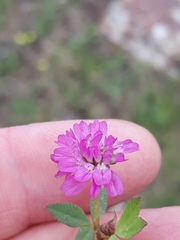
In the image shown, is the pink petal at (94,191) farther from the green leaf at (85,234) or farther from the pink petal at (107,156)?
the green leaf at (85,234)

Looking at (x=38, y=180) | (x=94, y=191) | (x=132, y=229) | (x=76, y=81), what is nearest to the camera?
(x=94, y=191)

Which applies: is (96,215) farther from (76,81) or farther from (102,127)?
(76,81)

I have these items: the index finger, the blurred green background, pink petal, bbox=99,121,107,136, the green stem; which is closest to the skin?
the index finger

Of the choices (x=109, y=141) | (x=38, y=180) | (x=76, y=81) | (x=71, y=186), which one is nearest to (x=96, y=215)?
(x=71, y=186)

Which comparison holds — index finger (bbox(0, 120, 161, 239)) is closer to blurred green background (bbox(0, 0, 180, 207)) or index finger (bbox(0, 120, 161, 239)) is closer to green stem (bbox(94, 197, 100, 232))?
green stem (bbox(94, 197, 100, 232))

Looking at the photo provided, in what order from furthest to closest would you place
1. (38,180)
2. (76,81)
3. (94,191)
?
1. (76,81)
2. (38,180)
3. (94,191)

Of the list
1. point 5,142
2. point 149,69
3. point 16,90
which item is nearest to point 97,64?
point 149,69

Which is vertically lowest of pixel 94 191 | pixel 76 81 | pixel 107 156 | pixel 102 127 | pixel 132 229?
pixel 132 229
